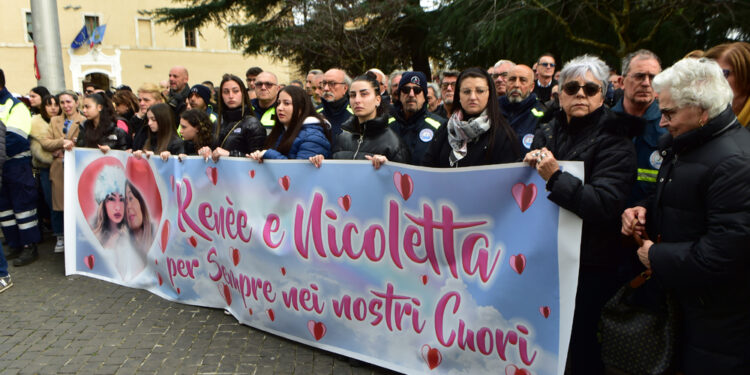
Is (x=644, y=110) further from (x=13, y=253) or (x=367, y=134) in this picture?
(x=13, y=253)

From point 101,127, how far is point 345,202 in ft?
11.9

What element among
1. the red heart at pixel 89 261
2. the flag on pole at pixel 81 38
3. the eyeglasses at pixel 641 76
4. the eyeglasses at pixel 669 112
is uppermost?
the flag on pole at pixel 81 38

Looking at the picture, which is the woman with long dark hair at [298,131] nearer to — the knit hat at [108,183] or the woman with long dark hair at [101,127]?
the knit hat at [108,183]

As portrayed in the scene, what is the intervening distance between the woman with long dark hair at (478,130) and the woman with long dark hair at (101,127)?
13.1 ft

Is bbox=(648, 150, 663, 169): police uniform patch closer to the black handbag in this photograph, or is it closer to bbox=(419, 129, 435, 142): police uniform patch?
the black handbag

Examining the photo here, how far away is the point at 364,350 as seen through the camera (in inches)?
130

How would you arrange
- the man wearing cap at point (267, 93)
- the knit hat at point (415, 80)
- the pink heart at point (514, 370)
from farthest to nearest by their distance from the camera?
the man wearing cap at point (267, 93) → the knit hat at point (415, 80) → the pink heart at point (514, 370)

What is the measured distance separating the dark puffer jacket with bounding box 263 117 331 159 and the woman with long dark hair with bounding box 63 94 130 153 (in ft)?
8.40

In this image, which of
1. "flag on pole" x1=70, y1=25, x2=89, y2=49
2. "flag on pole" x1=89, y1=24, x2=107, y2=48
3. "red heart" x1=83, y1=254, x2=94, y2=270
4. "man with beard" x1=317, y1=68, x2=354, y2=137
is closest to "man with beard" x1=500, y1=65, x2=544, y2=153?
"man with beard" x1=317, y1=68, x2=354, y2=137

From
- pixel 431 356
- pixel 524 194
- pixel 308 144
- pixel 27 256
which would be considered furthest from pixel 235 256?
pixel 27 256

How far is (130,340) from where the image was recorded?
383 centimetres

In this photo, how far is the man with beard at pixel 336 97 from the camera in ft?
16.8

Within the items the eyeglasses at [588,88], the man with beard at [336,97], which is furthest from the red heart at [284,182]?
the eyeglasses at [588,88]

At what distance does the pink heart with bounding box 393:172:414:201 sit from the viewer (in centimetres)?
300
